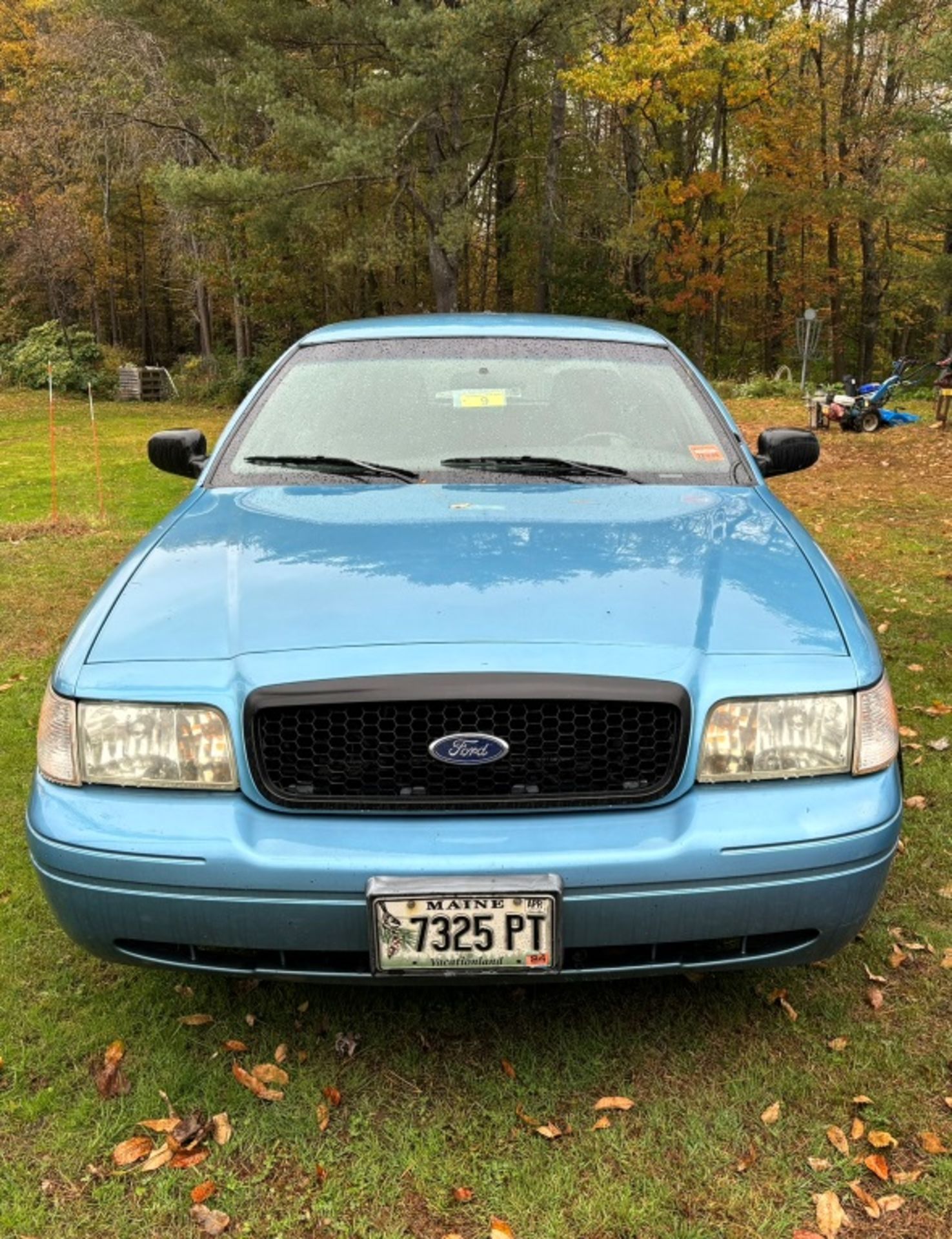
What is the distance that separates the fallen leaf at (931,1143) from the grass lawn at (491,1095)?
2 centimetres

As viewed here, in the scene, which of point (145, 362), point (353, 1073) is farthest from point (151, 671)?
point (145, 362)

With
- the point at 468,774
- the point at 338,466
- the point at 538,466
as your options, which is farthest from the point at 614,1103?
the point at 338,466

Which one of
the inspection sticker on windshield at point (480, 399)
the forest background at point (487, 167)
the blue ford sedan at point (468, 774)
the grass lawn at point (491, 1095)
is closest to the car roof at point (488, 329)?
the inspection sticker on windshield at point (480, 399)

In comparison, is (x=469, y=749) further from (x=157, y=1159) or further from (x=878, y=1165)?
(x=878, y=1165)

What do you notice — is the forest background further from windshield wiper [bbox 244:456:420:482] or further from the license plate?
the license plate

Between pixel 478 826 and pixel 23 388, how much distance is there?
29.9m

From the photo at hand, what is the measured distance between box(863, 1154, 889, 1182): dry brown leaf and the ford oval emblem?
1.11 m

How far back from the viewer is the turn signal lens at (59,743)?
203 cm

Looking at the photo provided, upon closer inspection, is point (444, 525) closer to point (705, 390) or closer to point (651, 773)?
point (651, 773)

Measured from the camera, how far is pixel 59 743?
2.05 metres

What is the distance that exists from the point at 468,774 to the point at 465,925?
0.93ft

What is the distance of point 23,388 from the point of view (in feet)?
92.2

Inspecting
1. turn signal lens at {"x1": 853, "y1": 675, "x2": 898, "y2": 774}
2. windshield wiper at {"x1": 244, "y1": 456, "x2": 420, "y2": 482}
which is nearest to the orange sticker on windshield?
windshield wiper at {"x1": 244, "y1": 456, "x2": 420, "y2": 482}

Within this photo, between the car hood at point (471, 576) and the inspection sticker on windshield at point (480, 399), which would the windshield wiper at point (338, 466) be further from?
the inspection sticker on windshield at point (480, 399)
